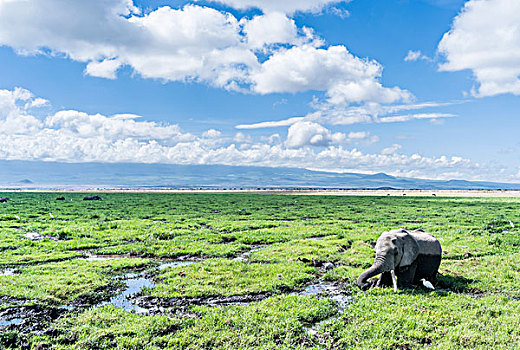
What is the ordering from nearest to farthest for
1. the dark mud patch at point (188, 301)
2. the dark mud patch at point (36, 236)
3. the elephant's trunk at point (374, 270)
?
1. the dark mud patch at point (188, 301)
2. the elephant's trunk at point (374, 270)
3. the dark mud patch at point (36, 236)

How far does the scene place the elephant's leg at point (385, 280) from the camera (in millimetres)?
13562

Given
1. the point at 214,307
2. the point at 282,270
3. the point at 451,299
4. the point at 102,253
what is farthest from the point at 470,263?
the point at 102,253

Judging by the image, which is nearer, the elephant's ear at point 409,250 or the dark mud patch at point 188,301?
the dark mud patch at point 188,301

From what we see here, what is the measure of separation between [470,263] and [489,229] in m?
14.1

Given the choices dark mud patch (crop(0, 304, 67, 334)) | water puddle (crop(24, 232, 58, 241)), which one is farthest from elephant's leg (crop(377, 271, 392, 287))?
water puddle (crop(24, 232, 58, 241))

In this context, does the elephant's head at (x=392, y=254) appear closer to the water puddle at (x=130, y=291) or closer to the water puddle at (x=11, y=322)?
the water puddle at (x=130, y=291)

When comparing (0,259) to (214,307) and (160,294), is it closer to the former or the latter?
(160,294)

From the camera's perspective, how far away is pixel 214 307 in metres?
11.8

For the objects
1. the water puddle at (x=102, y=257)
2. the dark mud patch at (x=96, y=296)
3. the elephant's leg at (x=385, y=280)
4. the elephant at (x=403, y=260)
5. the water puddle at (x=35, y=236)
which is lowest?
the water puddle at (x=35, y=236)

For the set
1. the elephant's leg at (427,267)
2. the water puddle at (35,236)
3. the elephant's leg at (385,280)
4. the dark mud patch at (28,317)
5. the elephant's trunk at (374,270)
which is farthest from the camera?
the water puddle at (35,236)

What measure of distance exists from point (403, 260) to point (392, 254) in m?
0.80

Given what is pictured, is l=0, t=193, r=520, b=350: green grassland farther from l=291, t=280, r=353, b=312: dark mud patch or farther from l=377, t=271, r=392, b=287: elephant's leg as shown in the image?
l=377, t=271, r=392, b=287: elephant's leg

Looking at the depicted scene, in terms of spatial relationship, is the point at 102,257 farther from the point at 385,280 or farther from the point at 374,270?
the point at 385,280

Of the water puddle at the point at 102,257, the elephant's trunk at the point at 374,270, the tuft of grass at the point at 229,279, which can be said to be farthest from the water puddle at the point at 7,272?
the elephant's trunk at the point at 374,270
